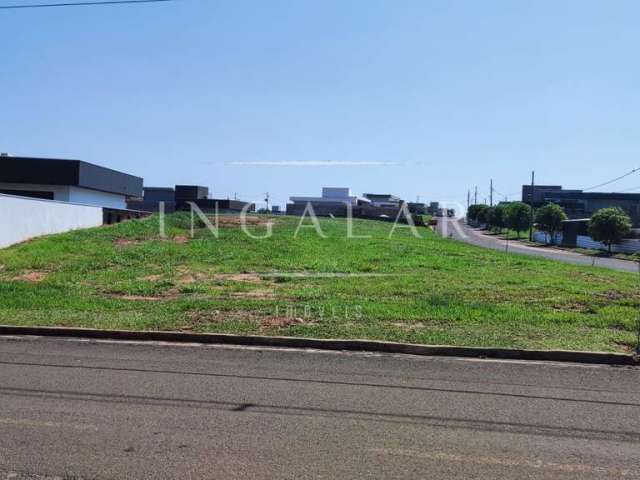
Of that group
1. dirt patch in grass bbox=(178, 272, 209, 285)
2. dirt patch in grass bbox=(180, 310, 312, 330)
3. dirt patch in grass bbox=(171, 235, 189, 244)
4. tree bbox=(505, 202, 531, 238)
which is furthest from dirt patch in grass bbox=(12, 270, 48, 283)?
tree bbox=(505, 202, 531, 238)

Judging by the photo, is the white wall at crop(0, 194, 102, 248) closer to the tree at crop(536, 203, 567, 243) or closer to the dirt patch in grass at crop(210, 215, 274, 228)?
the dirt patch in grass at crop(210, 215, 274, 228)

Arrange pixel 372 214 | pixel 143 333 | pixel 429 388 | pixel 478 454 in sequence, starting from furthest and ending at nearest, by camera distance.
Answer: pixel 372 214 → pixel 143 333 → pixel 429 388 → pixel 478 454

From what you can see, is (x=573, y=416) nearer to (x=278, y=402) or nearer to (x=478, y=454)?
(x=478, y=454)

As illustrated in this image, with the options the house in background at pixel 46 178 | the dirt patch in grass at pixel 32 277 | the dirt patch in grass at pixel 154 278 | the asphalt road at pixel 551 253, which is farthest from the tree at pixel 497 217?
the dirt patch in grass at pixel 32 277

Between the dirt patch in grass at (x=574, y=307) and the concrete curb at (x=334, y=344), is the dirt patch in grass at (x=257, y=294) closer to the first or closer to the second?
the concrete curb at (x=334, y=344)

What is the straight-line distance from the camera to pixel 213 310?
1149 cm

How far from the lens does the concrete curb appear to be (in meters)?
8.05

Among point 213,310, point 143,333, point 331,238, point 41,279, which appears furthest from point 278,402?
point 331,238

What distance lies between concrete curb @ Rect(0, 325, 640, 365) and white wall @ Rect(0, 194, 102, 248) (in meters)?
15.3

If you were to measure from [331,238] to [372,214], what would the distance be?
4837cm

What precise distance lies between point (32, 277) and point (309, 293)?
8404 millimetres

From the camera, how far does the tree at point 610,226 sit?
45156 millimetres

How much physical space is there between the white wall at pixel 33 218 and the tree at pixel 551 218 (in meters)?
46.6

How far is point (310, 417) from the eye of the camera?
535 centimetres
